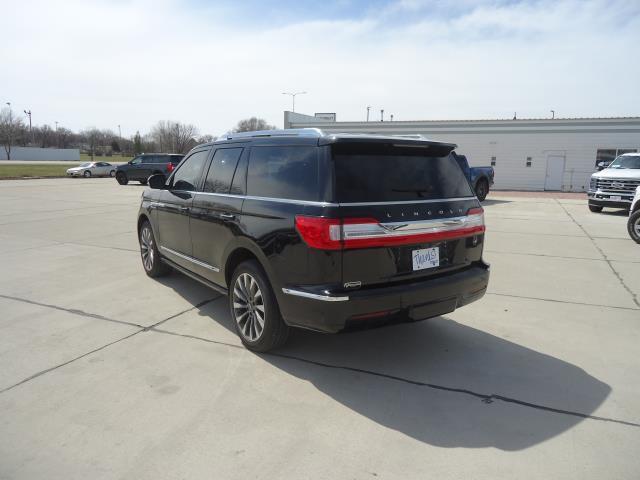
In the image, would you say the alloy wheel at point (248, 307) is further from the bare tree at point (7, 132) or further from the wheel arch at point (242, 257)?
the bare tree at point (7, 132)

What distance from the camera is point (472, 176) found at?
17.2 m

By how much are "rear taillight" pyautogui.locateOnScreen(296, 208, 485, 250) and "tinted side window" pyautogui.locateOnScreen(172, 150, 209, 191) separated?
217 centimetres

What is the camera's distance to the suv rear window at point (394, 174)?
3328 millimetres

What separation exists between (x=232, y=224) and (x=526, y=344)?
2949 millimetres

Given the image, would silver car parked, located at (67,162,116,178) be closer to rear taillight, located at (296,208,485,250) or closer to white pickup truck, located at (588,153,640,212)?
white pickup truck, located at (588,153,640,212)

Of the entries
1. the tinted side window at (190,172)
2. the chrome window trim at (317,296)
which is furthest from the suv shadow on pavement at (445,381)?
the tinted side window at (190,172)

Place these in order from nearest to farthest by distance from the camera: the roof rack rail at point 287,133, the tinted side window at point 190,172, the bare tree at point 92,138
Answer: the roof rack rail at point 287,133 < the tinted side window at point 190,172 < the bare tree at point 92,138

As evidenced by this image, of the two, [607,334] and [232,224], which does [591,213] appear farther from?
[232,224]

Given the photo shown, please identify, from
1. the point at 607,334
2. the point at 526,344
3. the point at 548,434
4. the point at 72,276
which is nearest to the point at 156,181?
the point at 72,276

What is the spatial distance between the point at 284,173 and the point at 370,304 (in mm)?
1288

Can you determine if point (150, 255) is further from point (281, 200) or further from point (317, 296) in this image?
point (317, 296)

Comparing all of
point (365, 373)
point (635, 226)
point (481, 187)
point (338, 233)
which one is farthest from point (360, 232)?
point (481, 187)

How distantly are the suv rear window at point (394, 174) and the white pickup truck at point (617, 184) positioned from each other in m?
12.6

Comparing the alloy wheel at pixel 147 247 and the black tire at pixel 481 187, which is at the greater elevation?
the black tire at pixel 481 187
